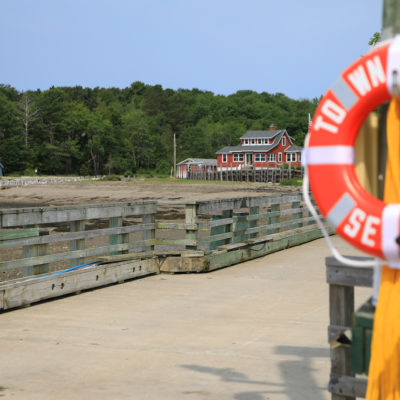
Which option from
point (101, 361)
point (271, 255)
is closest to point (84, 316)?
point (101, 361)

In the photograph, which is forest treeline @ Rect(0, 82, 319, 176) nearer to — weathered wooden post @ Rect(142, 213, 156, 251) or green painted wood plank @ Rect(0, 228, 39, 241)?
weathered wooden post @ Rect(142, 213, 156, 251)

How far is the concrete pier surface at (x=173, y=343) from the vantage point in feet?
16.6

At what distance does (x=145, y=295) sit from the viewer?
8.66 metres

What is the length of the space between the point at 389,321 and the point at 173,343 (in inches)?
133

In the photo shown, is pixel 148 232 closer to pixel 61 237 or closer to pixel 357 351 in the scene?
pixel 61 237

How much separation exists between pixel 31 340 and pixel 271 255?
706cm

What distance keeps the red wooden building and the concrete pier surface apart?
84847 millimetres

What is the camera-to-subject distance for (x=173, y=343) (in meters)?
6.29

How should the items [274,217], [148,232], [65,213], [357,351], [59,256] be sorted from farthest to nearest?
1. [274,217]
2. [148,232]
3. [65,213]
4. [59,256]
5. [357,351]

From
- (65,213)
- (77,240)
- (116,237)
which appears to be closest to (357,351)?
(65,213)

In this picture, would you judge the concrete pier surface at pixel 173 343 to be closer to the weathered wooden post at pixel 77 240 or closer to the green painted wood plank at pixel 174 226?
the weathered wooden post at pixel 77 240

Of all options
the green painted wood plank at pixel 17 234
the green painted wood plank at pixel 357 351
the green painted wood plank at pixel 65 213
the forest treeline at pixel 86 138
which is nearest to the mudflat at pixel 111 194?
the forest treeline at pixel 86 138

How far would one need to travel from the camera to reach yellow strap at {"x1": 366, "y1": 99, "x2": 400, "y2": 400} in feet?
10.2

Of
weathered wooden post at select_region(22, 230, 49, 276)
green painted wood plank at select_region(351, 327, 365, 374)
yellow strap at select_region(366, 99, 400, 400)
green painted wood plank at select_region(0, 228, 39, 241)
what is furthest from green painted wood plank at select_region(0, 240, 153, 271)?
yellow strap at select_region(366, 99, 400, 400)
